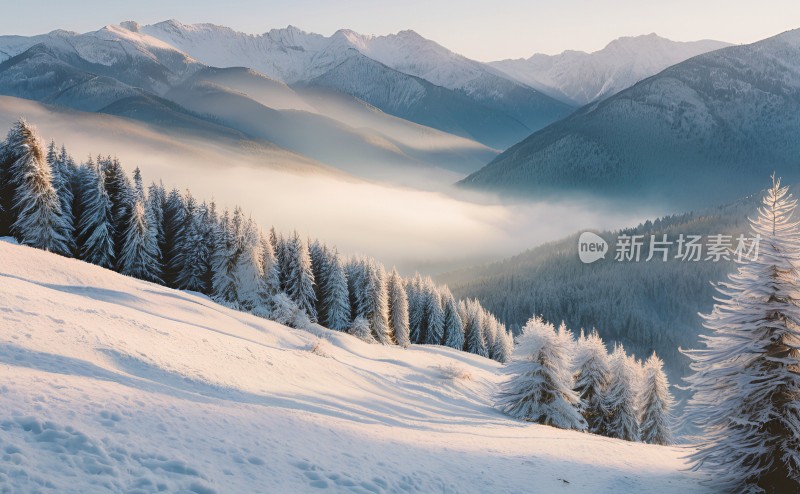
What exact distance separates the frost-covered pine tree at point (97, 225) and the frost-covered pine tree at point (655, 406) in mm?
53292

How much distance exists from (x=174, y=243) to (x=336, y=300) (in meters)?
20.0

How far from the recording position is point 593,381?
40031mm

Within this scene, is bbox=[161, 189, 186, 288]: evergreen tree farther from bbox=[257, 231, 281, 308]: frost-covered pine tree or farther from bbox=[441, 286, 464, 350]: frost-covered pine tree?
bbox=[441, 286, 464, 350]: frost-covered pine tree

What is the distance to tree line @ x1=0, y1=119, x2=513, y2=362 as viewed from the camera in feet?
130

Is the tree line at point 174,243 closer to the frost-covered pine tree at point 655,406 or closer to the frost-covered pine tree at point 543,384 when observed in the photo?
the frost-covered pine tree at point 543,384

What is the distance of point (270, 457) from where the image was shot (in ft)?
31.1

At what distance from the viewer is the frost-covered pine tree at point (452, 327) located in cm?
7361

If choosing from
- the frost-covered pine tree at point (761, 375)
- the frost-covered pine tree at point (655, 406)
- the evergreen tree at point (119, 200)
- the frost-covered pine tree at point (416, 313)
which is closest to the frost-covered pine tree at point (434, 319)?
the frost-covered pine tree at point (416, 313)

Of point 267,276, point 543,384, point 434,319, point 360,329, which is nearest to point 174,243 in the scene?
point 267,276

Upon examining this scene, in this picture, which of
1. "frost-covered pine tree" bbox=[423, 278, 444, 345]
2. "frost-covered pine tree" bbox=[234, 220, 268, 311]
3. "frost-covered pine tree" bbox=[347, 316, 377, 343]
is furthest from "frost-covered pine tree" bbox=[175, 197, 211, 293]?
"frost-covered pine tree" bbox=[423, 278, 444, 345]

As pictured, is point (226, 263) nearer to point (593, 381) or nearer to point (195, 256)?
point (195, 256)

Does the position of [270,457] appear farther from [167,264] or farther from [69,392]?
[167,264]

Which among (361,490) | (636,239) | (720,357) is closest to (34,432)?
A: (361,490)

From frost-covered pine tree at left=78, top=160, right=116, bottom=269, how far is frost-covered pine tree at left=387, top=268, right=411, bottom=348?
33.3m
